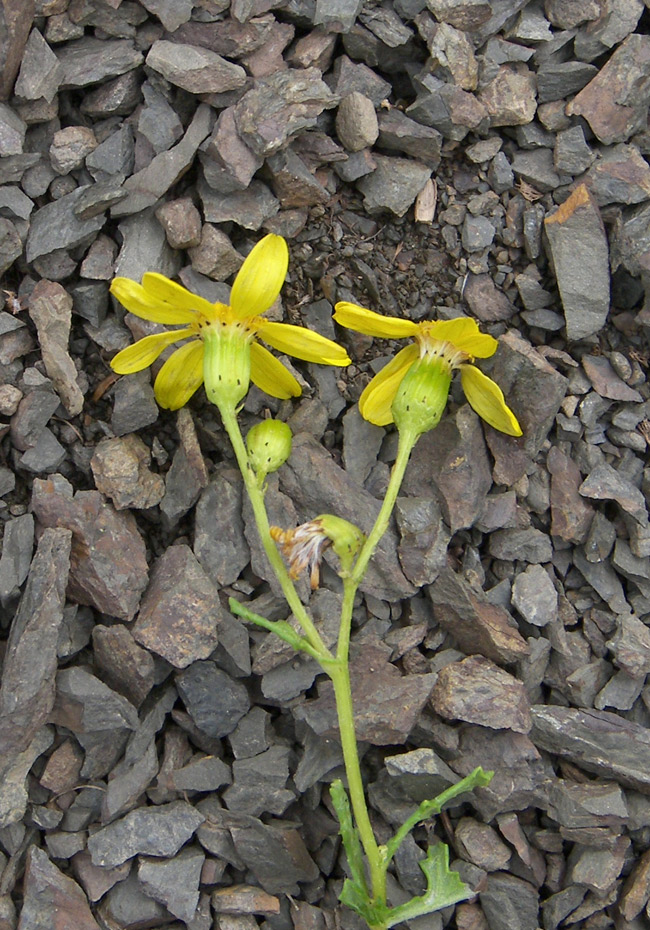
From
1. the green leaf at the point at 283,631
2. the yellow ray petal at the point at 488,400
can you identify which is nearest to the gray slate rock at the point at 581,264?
the yellow ray petal at the point at 488,400

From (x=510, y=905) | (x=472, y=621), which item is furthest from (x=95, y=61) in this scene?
(x=510, y=905)

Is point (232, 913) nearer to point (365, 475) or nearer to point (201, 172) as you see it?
point (365, 475)

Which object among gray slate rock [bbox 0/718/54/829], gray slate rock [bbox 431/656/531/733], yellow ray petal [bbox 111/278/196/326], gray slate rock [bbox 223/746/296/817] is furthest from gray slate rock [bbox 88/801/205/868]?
yellow ray petal [bbox 111/278/196/326]

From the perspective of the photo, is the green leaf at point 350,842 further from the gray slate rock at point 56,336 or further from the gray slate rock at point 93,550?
the gray slate rock at point 56,336

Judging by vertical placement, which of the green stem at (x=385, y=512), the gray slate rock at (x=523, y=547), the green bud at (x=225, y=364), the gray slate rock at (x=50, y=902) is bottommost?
the gray slate rock at (x=50, y=902)

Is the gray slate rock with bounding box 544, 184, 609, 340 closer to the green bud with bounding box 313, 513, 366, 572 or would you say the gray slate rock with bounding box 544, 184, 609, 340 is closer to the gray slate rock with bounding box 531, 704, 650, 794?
the green bud with bounding box 313, 513, 366, 572

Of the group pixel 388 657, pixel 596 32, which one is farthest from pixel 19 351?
pixel 596 32

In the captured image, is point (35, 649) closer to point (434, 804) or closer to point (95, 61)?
point (434, 804)
